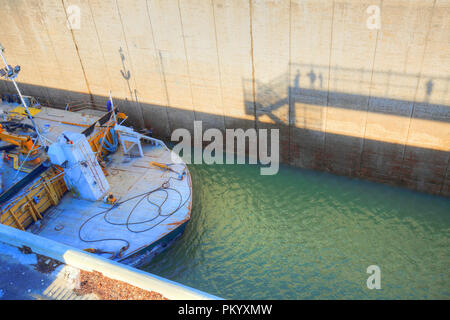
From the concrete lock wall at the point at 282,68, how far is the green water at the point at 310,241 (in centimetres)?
139

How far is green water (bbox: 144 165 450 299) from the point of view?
40.3 feet

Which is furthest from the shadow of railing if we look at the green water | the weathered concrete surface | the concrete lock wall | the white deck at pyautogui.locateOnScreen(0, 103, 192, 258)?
the weathered concrete surface

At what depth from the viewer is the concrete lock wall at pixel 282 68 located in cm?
1327

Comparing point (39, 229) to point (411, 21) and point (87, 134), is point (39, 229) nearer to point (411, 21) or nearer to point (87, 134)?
point (87, 134)

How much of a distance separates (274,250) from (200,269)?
251 cm

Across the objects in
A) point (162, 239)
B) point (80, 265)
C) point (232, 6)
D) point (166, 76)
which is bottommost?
point (162, 239)

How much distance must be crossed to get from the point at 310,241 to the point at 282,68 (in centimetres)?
641

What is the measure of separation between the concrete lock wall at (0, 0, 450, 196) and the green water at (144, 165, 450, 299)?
54.8 inches

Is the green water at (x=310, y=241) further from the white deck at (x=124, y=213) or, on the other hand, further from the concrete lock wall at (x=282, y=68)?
the concrete lock wall at (x=282, y=68)

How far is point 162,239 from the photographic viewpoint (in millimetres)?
12867

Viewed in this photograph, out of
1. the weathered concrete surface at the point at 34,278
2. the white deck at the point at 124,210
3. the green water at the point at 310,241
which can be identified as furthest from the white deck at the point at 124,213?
the weathered concrete surface at the point at 34,278

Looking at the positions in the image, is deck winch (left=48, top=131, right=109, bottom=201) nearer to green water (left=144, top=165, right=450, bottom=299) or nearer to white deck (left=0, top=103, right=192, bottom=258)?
white deck (left=0, top=103, right=192, bottom=258)
